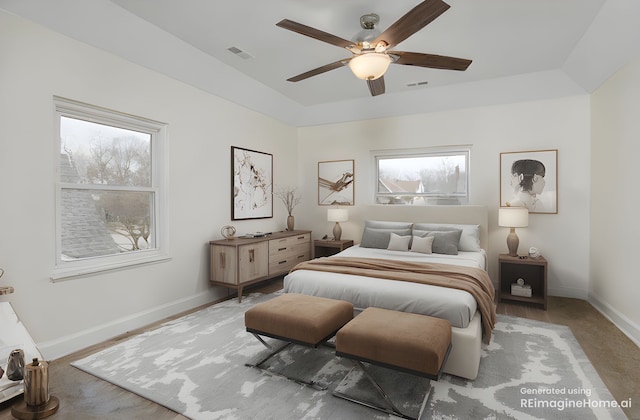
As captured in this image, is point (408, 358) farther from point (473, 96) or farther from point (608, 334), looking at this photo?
point (473, 96)

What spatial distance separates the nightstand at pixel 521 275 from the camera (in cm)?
402

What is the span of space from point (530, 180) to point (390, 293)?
10.2 ft

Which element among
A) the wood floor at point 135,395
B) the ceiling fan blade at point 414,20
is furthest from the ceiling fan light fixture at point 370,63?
the wood floor at point 135,395

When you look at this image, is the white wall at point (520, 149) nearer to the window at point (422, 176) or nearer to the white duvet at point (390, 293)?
the window at point (422, 176)

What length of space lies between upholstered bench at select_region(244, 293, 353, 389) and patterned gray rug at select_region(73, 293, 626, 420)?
7.2 inches

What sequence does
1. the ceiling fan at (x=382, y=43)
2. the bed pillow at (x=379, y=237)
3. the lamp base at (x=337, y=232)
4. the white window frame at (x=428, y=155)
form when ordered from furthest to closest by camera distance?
the lamp base at (x=337, y=232) → the white window frame at (x=428, y=155) → the bed pillow at (x=379, y=237) → the ceiling fan at (x=382, y=43)

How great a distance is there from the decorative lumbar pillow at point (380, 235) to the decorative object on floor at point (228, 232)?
1859 mm

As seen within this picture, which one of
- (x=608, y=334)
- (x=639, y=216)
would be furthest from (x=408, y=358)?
(x=639, y=216)

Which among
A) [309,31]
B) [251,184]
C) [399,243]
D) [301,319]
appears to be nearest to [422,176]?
[399,243]

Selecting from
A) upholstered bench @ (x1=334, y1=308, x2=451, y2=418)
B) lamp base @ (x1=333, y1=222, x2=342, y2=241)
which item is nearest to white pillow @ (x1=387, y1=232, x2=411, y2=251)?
→ lamp base @ (x1=333, y1=222, x2=342, y2=241)

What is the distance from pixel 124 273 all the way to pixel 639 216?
4979mm

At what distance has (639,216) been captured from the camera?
2973mm

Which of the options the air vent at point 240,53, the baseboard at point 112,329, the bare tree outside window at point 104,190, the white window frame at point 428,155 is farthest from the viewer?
the white window frame at point 428,155

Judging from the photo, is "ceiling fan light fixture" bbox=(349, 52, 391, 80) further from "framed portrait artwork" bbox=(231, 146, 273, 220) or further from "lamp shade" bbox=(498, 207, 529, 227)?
"lamp shade" bbox=(498, 207, 529, 227)
